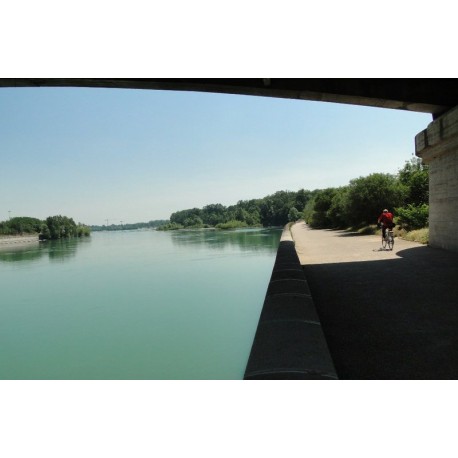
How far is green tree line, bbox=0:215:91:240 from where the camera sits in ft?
320

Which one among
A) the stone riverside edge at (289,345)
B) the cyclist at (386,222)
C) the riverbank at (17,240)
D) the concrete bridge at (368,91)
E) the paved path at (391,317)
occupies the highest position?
the concrete bridge at (368,91)

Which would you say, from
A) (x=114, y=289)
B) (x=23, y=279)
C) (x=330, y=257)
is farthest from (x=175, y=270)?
(x=330, y=257)

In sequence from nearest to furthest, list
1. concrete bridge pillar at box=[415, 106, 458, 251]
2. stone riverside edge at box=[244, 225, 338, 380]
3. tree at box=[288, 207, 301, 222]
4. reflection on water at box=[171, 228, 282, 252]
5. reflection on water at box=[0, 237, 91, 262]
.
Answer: stone riverside edge at box=[244, 225, 338, 380]
concrete bridge pillar at box=[415, 106, 458, 251]
reflection on water at box=[171, 228, 282, 252]
reflection on water at box=[0, 237, 91, 262]
tree at box=[288, 207, 301, 222]

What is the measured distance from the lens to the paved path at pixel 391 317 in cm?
371

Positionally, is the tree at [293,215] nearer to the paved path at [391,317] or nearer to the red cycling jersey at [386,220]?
the red cycling jersey at [386,220]

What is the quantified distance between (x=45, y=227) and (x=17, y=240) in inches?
262

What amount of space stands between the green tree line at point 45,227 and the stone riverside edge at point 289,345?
102 m

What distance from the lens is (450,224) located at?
11.6 m

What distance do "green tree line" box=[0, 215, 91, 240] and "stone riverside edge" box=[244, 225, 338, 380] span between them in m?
102

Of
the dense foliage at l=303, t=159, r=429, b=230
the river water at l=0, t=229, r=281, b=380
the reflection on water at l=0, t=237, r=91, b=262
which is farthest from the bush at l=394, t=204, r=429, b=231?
the reflection on water at l=0, t=237, r=91, b=262

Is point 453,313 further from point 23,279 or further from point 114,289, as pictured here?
point 23,279

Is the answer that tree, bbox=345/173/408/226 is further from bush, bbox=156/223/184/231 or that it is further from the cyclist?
bush, bbox=156/223/184/231

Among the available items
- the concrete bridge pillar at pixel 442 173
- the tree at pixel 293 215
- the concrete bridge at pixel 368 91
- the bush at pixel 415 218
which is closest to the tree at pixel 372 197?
the bush at pixel 415 218

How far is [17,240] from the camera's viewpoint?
308 feet
